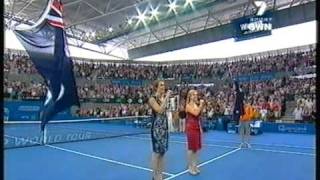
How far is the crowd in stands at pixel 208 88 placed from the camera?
20.9 metres

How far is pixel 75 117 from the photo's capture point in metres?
25.5

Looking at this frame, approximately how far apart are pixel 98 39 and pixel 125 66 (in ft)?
11.1

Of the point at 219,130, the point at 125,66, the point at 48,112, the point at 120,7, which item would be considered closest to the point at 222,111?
the point at 219,130

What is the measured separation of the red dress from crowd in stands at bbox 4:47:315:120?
11396 mm

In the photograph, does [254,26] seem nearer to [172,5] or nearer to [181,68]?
[172,5]

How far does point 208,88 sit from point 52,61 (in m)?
24.8

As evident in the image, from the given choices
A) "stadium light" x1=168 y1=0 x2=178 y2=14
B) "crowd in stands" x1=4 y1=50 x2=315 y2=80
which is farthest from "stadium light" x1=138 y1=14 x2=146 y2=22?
"crowd in stands" x1=4 y1=50 x2=315 y2=80

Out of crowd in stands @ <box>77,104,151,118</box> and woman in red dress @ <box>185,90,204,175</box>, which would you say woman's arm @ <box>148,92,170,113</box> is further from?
crowd in stands @ <box>77,104,151,118</box>

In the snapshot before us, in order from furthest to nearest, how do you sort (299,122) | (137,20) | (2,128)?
(137,20)
(299,122)
(2,128)

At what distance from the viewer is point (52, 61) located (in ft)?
12.5

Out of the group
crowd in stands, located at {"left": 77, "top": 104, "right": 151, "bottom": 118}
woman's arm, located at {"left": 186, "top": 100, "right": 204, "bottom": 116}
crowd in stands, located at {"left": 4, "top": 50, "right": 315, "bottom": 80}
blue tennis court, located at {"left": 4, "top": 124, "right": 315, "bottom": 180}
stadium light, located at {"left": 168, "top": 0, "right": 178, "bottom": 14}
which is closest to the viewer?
woman's arm, located at {"left": 186, "top": 100, "right": 204, "bottom": 116}

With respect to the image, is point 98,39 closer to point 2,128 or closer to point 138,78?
point 138,78

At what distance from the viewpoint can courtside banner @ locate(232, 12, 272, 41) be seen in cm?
2150

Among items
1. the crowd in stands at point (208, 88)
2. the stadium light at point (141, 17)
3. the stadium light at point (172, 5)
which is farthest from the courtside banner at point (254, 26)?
the stadium light at point (141, 17)
